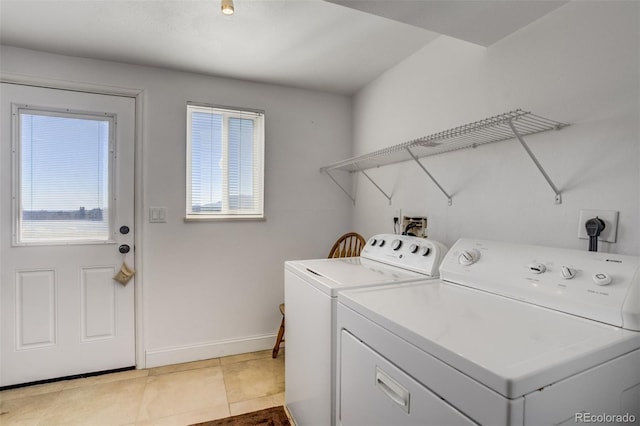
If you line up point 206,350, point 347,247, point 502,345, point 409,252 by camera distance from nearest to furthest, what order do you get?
point 502,345
point 409,252
point 206,350
point 347,247

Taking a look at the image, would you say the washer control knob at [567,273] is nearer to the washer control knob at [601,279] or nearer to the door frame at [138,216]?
the washer control knob at [601,279]

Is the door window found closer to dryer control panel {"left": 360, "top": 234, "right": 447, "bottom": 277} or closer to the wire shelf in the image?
dryer control panel {"left": 360, "top": 234, "right": 447, "bottom": 277}

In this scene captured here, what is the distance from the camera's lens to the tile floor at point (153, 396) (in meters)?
1.77

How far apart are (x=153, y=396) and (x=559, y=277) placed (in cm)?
224

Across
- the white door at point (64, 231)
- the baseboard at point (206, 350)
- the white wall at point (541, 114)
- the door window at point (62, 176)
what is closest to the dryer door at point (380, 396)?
the white wall at point (541, 114)

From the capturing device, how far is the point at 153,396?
77.4 inches

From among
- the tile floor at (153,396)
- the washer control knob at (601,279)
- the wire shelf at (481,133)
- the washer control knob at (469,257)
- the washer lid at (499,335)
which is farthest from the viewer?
the tile floor at (153,396)

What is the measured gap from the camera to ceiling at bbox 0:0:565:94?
1307 mm

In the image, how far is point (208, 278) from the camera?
8.02 ft

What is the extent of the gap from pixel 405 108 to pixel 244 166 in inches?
50.9

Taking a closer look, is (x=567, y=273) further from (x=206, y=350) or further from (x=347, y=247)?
(x=206, y=350)

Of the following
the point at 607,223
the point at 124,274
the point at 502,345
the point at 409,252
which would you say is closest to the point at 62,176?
the point at 124,274

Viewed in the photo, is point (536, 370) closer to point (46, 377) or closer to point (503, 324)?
point (503, 324)

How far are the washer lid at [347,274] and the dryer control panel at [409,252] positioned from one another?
3 centimetres
